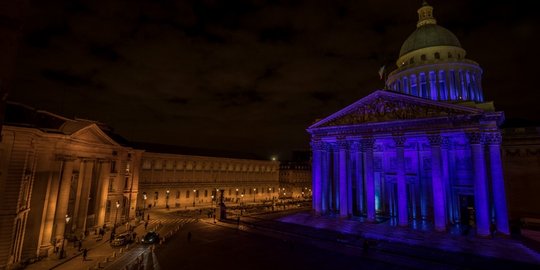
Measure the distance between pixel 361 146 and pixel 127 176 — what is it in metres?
35.2

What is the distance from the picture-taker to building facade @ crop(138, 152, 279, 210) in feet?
180

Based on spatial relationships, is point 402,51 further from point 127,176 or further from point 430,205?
point 127,176

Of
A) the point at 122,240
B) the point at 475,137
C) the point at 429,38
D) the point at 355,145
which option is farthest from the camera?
the point at 429,38

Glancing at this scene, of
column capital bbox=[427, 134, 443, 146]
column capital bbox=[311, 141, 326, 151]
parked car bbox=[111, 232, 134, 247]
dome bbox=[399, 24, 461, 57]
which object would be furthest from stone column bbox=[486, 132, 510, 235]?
parked car bbox=[111, 232, 134, 247]

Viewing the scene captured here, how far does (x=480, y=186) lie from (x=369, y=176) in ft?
34.4

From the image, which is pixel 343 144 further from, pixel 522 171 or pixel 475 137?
pixel 522 171

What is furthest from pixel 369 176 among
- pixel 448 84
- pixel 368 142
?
pixel 448 84

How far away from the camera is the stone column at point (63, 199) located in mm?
25142

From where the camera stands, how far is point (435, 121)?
28.9m

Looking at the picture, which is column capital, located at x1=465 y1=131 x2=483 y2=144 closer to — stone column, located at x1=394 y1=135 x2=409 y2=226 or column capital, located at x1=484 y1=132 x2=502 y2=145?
→ column capital, located at x1=484 y1=132 x2=502 y2=145

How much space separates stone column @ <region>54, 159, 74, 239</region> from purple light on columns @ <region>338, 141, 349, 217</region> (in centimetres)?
2914

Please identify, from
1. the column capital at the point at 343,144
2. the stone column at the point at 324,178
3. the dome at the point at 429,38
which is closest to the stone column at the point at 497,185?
the column capital at the point at 343,144

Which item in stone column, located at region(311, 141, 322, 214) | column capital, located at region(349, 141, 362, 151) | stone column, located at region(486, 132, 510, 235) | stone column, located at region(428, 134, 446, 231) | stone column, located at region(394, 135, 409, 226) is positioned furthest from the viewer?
stone column, located at region(311, 141, 322, 214)

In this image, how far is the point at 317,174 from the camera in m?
38.2
